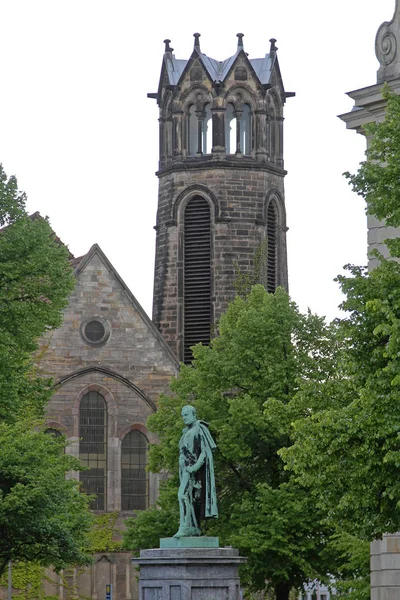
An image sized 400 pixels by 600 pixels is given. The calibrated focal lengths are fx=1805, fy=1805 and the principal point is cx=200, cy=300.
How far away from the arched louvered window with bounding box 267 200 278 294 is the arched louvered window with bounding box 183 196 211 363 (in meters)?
2.21

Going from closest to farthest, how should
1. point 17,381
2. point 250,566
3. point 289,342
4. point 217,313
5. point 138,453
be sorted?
point 17,381, point 250,566, point 289,342, point 138,453, point 217,313

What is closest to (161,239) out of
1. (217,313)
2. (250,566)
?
(217,313)

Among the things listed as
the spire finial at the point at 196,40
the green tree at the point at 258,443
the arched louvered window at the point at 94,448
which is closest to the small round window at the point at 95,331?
the arched louvered window at the point at 94,448

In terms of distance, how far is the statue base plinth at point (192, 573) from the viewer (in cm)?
2648

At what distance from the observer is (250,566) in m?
41.7

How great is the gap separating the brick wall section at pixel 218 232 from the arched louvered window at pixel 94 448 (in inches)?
207

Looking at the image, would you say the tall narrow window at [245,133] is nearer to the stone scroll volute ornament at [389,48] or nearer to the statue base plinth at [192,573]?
the stone scroll volute ornament at [389,48]

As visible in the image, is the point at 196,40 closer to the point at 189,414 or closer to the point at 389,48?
the point at 389,48

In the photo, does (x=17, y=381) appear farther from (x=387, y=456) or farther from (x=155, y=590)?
(x=387, y=456)

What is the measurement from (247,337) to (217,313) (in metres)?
18.0

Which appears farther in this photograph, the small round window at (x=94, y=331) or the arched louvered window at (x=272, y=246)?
the arched louvered window at (x=272, y=246)

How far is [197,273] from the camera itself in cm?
6341

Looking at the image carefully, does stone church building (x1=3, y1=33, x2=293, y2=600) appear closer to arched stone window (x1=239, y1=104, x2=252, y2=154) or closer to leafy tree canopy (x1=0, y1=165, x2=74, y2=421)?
arched stone window (x1=239, y1=104, x2=252, y2=154)

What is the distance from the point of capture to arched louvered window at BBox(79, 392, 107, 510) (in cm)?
5794
